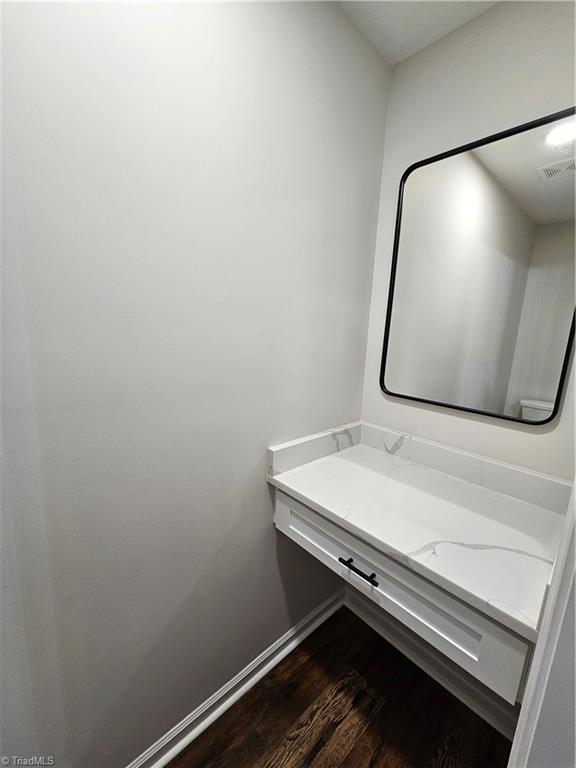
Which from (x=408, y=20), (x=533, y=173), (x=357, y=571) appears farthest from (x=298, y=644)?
(x=408, y=20)

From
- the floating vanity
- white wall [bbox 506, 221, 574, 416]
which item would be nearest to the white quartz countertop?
the floating vanity

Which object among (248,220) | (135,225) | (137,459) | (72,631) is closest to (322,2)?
(248,220)

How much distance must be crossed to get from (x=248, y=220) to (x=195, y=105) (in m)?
0.27

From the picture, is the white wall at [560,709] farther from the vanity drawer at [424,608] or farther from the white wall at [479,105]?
the white wall at [479,105]

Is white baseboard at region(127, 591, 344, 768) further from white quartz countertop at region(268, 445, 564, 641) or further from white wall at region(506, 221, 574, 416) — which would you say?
white wall at region(506, 221, 574, 416)

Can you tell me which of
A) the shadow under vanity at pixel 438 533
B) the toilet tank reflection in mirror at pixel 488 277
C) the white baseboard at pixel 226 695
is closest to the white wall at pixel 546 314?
the toilet tank reflection in mirror at pixel 488 277

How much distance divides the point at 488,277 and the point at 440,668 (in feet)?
5.10

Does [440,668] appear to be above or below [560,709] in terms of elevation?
below

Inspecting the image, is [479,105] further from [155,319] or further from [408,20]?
[155,319]

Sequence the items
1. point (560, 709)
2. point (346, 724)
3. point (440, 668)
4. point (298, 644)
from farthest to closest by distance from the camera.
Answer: point (298, 644), point (440, 668), point (346, 724), point (560, 709)

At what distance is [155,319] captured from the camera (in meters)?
0.79

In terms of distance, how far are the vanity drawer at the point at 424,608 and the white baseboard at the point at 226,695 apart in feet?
2.06

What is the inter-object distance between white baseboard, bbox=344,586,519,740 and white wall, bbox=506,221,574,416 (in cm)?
110

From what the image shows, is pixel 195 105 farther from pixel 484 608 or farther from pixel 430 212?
pixel 484 608
